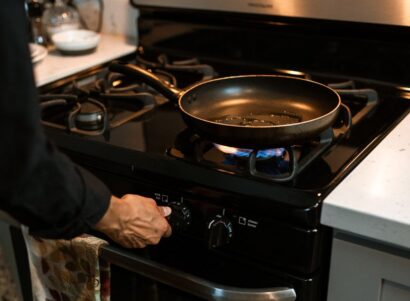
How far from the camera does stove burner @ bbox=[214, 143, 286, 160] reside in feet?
3.01

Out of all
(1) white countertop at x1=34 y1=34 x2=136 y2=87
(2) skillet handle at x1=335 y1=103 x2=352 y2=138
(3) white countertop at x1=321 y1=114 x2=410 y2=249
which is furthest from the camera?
(1) white countertop at x1=34 y1=34 x2=136 y2=87

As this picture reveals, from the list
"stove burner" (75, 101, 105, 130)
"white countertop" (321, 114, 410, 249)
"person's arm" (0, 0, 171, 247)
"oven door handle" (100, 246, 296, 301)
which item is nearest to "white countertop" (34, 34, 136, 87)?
"stove burner" (75, 101, 105, 130)

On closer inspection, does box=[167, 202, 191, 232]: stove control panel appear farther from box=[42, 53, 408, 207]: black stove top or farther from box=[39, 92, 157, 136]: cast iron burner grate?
box=[39, 92, 157, 136]: cast iron burner grate

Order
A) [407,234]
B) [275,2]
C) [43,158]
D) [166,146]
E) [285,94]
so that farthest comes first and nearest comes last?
1. [275,2]
2. [285,94]
3. [166,146]
4. [407,234]
5. [43,158]

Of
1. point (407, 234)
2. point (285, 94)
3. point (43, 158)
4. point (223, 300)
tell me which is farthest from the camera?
point (285, 94)

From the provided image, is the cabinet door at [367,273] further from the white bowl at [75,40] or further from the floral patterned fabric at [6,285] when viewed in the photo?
the white bowl at [75,40]

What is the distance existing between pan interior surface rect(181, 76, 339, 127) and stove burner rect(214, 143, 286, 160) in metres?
0.06

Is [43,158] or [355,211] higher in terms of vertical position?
[43,158]

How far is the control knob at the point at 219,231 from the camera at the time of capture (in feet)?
2.81

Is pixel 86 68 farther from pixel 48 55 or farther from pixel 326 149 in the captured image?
pixel 326 149

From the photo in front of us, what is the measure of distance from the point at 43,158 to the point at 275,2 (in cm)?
79

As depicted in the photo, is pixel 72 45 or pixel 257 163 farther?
pixel 72 45

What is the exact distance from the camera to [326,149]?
3.03 feet

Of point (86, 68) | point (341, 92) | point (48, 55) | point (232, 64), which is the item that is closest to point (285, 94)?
point (341, 92)
